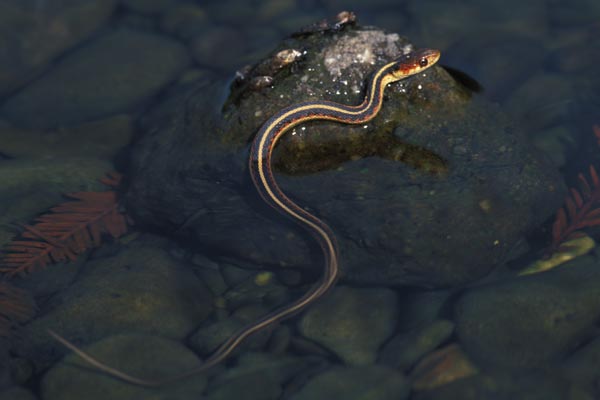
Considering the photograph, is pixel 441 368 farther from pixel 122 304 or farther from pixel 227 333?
pixel 122 304

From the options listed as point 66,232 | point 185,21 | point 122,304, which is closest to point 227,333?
point 122,304

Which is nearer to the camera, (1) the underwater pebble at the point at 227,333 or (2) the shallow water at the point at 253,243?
(2) the shallow water at the point at 253,243

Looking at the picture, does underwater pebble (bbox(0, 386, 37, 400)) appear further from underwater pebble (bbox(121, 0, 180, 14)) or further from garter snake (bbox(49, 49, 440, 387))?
underwater pebble (bbox(121, 0, 180, 14))

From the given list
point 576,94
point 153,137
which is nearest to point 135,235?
point 153,137

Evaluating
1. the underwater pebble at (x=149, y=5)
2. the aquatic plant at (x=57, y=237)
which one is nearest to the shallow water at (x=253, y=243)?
the aquatic plant at (x=57, y=237)

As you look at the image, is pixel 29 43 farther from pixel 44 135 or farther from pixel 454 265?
pixel 454 265

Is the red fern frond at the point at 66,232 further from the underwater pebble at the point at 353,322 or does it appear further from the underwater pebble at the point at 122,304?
the underwater pebble at the point at 353,322
